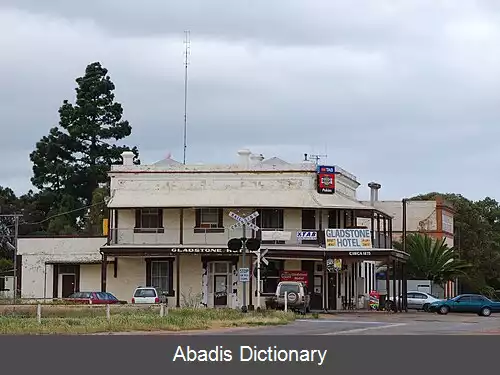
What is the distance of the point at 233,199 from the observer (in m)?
60.9

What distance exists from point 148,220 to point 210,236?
13.0 ft

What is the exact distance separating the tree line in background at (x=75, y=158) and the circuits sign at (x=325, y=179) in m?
36.9

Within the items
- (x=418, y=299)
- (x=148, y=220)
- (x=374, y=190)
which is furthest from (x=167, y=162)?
(x=374, y=190)

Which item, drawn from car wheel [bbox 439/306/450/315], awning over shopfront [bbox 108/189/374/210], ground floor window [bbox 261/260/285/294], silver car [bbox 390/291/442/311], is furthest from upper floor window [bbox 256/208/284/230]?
silver car [bbox 390/291/442/311]

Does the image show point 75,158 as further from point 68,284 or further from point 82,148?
point 68,284

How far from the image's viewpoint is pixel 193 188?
205ft

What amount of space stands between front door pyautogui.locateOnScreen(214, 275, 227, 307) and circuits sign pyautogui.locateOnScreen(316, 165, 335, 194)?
7482 mm

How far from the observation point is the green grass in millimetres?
33750

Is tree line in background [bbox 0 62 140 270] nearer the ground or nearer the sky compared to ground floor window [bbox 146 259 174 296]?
nearer the sky

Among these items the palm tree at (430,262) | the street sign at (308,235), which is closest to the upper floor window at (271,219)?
the street sign at (308,235)

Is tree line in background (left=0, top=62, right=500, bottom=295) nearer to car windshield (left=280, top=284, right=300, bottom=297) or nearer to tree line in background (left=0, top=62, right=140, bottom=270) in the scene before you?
tree line in background (left=0, top=62, right=140, bottom=270)

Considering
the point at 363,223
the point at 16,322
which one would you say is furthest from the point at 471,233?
the point at 16,322

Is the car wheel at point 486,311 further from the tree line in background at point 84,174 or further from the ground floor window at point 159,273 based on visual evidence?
the tree line in background at point 84,174
